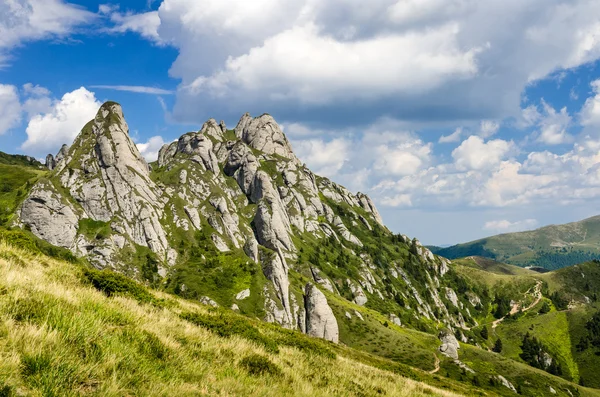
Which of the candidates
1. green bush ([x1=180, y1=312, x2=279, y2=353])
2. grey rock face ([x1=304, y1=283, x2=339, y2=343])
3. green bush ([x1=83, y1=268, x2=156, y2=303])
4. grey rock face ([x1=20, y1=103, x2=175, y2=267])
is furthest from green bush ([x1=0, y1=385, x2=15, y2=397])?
grey rock face ([x1=20, y1=103, x2=175, y2=267])

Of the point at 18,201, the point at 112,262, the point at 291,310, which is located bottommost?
the point at 291,310

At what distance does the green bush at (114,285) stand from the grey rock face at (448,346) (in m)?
189

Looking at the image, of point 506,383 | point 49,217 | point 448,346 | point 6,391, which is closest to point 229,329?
point 6,391

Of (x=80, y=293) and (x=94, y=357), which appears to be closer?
(x=94, y=357)

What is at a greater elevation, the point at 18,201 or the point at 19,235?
the point at 18,201

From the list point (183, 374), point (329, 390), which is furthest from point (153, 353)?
point (329, 390)

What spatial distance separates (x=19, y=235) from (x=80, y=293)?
2338 cm

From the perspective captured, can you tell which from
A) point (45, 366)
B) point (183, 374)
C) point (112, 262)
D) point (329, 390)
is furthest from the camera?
point (112, 262)

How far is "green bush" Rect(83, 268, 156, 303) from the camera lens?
1584 cm

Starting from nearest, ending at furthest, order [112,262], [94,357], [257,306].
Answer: [94,357], [257,306], [112,262]

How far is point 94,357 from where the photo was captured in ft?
23.4

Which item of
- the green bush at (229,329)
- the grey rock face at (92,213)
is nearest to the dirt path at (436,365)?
the grey rock face at (92,213)

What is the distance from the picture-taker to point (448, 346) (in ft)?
605

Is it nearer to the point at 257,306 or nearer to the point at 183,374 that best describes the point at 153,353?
the point at 183,374
